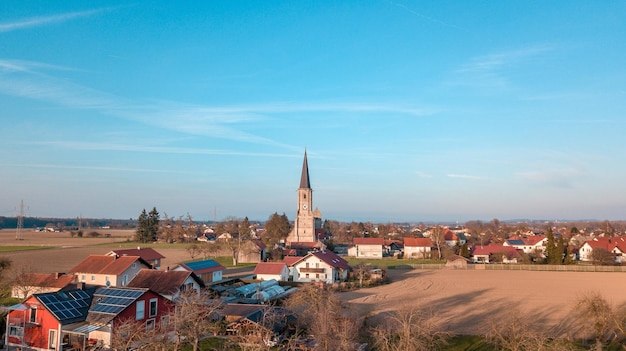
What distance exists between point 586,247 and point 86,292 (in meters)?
77.7

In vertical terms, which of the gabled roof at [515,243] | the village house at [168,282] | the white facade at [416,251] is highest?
the village house at [168,282]

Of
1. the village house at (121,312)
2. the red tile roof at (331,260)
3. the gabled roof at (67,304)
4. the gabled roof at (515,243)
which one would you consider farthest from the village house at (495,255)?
the gabled roof at (67,304)

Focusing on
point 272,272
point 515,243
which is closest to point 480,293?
point 272,272

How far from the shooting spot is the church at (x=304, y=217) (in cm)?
8338

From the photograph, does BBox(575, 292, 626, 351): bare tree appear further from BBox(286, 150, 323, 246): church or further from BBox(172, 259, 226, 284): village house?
BBox(286, 150, 323, 246): church

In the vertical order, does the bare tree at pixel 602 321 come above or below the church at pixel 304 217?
below

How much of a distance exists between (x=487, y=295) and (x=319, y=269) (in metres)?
16.6

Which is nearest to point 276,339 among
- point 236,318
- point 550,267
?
point 236,318

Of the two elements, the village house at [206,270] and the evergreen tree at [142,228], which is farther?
the evergreen tree at [142,228]

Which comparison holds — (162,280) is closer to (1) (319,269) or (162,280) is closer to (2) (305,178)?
(1) (319,269)

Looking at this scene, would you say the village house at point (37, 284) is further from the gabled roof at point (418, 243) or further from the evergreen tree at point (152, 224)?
the evergreen tree at point (152, 224)

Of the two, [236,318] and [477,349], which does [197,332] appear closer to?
[236,318]

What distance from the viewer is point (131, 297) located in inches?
865

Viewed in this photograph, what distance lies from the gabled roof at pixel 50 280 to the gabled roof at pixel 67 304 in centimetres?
1153
